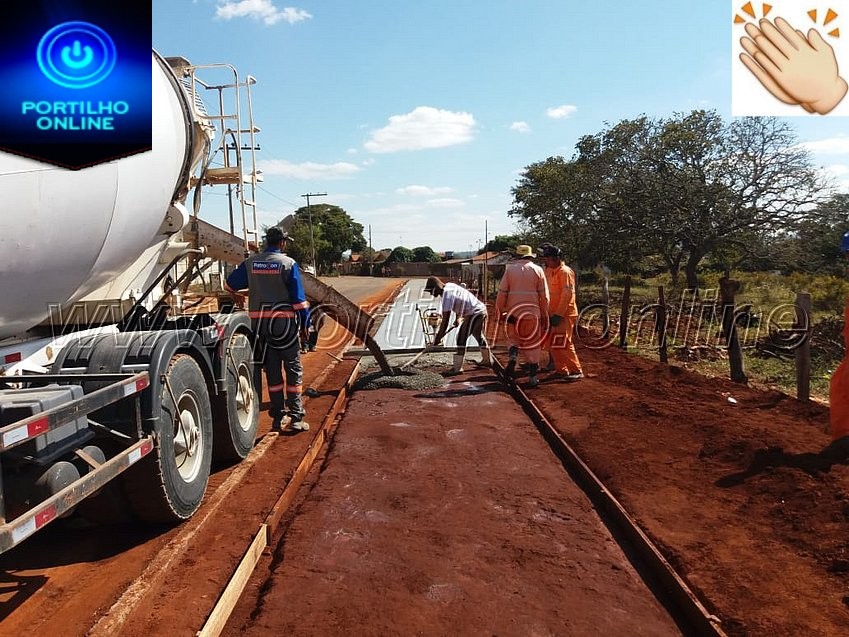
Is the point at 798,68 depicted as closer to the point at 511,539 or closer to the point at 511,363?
the point at 511,363

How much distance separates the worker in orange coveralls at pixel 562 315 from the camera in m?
8.85

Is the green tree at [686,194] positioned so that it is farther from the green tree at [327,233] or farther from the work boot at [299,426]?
the green tree at [327,233]

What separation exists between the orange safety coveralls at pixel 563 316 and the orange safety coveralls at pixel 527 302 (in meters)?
0.32

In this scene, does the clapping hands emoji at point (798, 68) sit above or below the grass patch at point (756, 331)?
above

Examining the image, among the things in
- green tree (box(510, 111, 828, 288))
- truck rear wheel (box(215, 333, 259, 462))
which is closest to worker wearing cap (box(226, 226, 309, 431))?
truck rear wheel (box(215, 333, 259, 462))

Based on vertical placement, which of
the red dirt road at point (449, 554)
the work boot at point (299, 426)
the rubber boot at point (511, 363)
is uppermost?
the rubber boot at point (511, 363)

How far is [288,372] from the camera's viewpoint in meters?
6.36

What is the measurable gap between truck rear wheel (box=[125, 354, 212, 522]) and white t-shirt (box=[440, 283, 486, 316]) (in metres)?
4.77

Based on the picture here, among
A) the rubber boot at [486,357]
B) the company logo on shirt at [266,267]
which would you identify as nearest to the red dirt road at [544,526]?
the company logo on shirt at [266,267]

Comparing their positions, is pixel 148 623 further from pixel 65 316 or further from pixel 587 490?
pixel 587 490

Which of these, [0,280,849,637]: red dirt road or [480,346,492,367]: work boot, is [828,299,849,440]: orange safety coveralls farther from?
[480,346,492,367]: work boot

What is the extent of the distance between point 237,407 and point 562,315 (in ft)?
16.3

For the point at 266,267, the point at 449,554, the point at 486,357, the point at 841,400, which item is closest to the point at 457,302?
the point at 486,357

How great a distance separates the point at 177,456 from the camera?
4.27 metres
